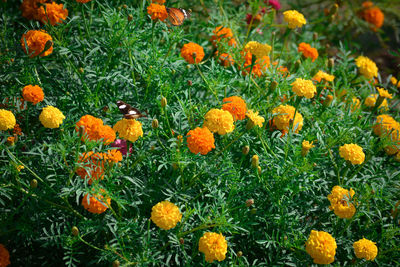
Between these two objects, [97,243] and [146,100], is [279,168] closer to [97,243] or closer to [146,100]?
[146,100]

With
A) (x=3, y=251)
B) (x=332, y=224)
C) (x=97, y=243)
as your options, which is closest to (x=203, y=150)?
(x=97, y=243)

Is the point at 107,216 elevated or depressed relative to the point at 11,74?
depressed

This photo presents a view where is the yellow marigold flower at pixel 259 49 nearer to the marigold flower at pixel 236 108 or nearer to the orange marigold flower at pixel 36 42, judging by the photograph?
the marigold flower at pixel 236 108

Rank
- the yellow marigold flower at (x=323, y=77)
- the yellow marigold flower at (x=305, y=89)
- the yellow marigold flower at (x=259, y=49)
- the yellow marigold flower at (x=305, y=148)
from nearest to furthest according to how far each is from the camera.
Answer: the yellow marigold flower at (x=305, y=148)
the yellow marigold flower at (x=305, y=89)
the yellow marigold flower at (x=259, y=49)
the yellow marigold flower at (x=323, y=77)

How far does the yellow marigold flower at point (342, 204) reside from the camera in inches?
66.5

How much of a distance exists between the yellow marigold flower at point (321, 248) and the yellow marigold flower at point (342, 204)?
161 mm

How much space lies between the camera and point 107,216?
1.68 meters

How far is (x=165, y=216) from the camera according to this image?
4.78 feet

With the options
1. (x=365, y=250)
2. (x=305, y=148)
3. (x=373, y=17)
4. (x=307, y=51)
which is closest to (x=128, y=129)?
(x=305, y=148)

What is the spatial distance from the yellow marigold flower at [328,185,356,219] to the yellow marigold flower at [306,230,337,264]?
0.16 metres

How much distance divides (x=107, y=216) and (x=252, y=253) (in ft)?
2.30

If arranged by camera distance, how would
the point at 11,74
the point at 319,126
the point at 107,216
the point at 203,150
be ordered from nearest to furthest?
the point at 203,150 → the point at 107,216 → the point at 11,74 → the point at 319,126

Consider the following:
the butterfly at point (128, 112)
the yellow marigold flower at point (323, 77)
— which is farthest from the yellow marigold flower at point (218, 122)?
the yellow marigold flower at point (323, 77)

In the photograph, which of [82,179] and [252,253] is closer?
[82,179]
